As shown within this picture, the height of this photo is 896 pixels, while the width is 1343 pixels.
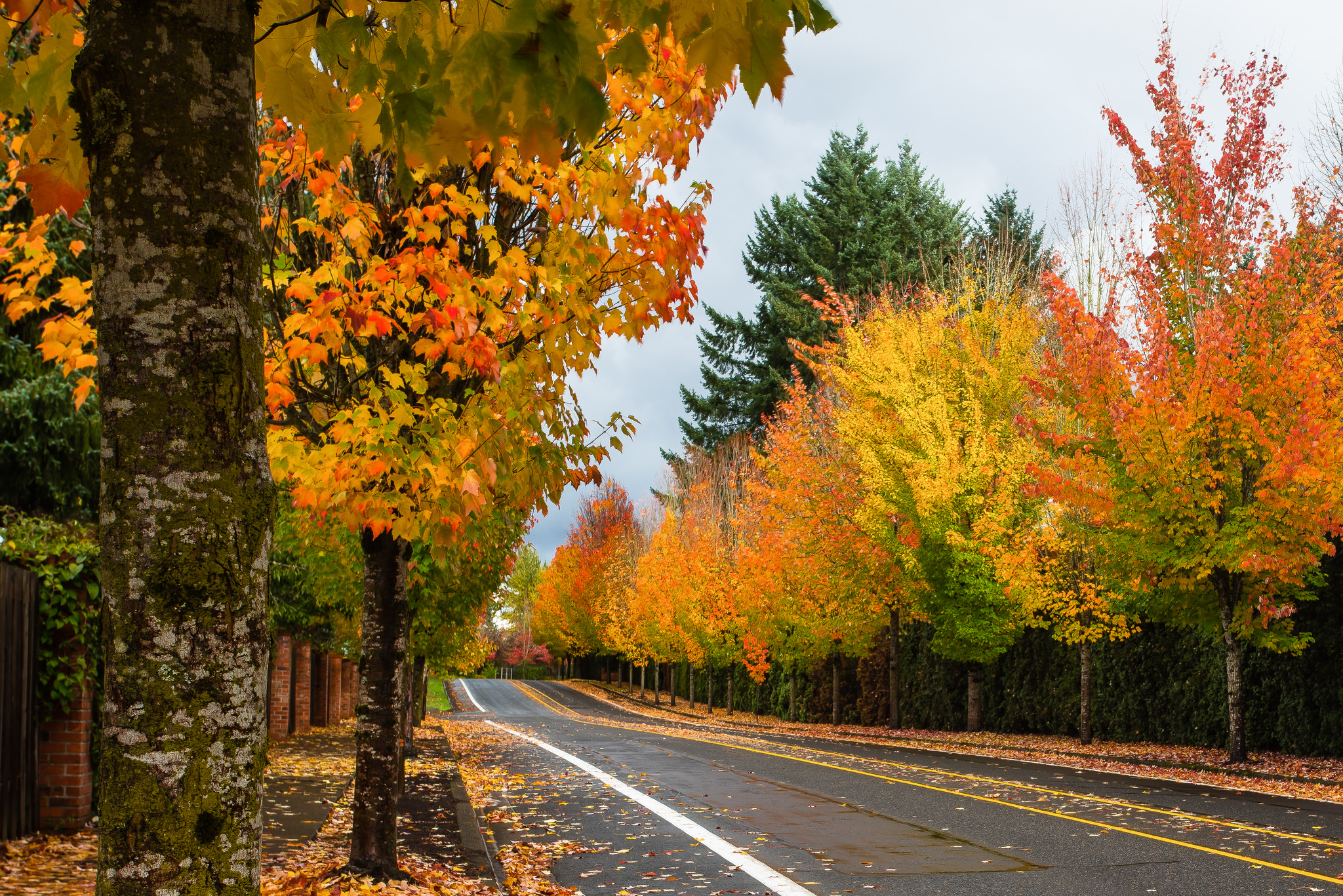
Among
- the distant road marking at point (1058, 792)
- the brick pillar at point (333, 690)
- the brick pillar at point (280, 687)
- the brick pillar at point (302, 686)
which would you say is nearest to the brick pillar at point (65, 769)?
the distant road marking at point (1058, 792)

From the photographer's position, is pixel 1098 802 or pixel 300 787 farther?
pixel 300 787

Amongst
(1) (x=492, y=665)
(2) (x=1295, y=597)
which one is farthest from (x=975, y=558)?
(1) (x=492, y=665)

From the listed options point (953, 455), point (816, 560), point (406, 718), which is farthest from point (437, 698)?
point (406, 718)

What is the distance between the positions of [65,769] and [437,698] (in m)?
56.4

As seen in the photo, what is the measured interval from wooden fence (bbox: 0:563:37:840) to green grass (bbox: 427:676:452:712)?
40201mm

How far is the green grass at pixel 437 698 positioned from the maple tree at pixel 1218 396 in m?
36.9

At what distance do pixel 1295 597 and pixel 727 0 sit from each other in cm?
1660

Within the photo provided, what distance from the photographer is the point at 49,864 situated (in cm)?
720

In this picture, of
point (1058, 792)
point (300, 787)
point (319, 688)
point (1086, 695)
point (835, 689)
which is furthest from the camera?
point (835, 689)

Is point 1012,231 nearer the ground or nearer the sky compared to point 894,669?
nearer the sky

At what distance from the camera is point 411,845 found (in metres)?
8.69

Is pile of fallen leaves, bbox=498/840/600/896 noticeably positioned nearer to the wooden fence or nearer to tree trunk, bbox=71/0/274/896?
the wooden fence

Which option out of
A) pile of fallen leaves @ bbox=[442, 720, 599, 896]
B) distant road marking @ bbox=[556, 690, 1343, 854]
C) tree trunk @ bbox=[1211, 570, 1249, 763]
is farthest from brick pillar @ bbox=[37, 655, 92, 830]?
tree trunk @ bbox=[1211, 570, 1249, 763]

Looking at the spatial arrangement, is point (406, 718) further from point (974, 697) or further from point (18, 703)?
point (974, 697)
